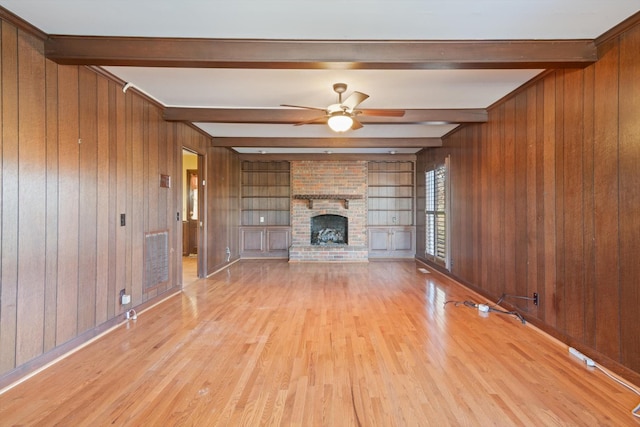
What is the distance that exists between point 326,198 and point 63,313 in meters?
5.65

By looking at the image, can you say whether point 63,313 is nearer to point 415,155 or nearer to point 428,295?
point 428,295

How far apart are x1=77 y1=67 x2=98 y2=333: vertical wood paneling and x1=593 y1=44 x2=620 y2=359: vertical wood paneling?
4.34 metres

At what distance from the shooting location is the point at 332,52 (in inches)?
97.8

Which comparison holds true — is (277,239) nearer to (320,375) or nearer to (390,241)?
(390,241)

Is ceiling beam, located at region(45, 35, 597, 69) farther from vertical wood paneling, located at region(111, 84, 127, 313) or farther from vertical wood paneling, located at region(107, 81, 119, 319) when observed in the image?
vertical wood paneling, located at region(111, 84, 127, 313)

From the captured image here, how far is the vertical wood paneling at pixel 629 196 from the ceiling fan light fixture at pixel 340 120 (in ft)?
7.07

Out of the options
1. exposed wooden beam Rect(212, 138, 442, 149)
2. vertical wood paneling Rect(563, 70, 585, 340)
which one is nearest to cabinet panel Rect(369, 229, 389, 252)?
exposed wooden beam Rect(212, 138, 442, 149)

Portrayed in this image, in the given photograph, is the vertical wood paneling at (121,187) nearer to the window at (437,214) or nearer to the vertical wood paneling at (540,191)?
the vertical wood paneling at (540,191)

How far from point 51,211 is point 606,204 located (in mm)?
4325

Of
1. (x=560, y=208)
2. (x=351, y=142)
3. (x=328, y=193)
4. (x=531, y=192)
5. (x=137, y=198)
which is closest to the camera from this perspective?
(x=560, y=208)

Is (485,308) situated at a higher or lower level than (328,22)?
lower

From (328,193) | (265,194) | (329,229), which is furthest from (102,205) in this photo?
(329,229)

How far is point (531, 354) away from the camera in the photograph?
261 cm

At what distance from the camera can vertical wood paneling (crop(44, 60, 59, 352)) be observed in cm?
241
